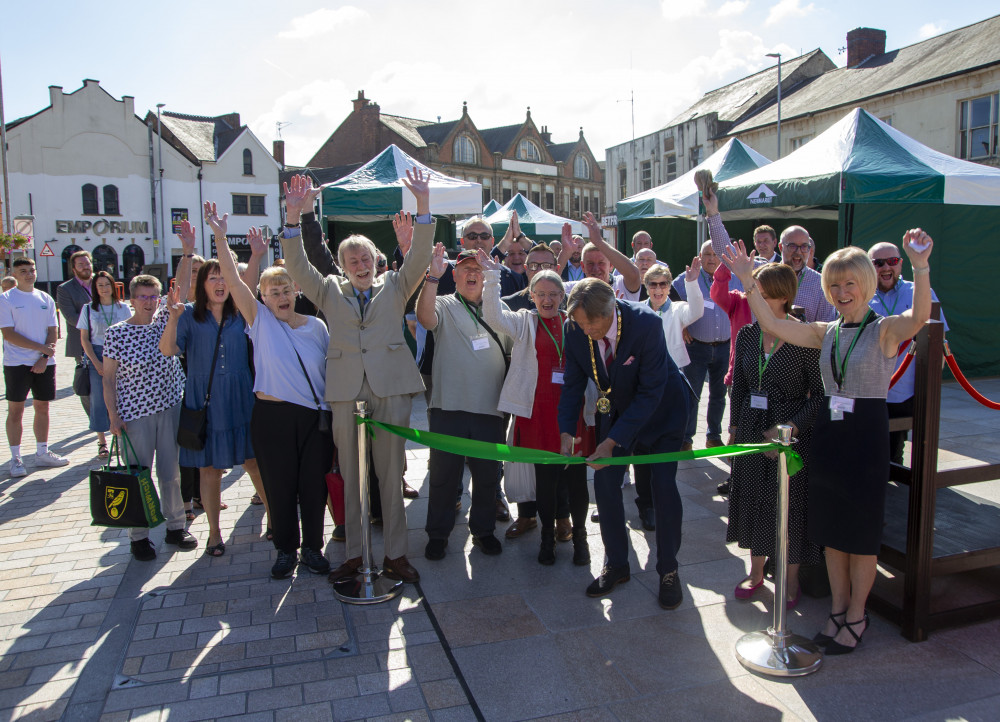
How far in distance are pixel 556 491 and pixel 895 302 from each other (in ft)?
10.1

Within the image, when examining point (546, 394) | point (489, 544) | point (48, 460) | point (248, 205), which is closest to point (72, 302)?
point (48, 460)

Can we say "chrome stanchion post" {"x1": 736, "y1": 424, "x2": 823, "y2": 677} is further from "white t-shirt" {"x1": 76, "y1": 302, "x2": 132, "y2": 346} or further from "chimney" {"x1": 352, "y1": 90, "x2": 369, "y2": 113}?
"chimney" {"x1": 352, "y1": 90, "x2": 369, "y2": 113}

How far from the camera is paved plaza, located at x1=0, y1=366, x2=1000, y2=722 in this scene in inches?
118

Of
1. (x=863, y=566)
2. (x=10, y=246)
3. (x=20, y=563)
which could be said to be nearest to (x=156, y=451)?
(x=20, y=563)

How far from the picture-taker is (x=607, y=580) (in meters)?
4.03

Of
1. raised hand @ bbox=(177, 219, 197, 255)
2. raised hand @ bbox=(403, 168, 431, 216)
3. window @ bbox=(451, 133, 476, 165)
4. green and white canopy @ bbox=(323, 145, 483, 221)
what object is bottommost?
raised hand @ bbox=(177, 219, 197, 255)

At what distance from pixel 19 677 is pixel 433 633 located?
1913 millimetres

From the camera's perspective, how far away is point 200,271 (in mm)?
4676

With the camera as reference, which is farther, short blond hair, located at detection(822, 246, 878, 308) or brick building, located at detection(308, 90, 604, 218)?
brick building, located at detection(308, 90, 604, 218)

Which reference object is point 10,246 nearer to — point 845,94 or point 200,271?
point 200,271

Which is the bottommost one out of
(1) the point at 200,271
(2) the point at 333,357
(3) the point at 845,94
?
(2) the point at 333,357

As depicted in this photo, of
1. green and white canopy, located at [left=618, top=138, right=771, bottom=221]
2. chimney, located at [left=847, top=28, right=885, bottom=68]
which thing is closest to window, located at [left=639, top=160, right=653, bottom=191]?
chimney, located at [left=847, top=28, right=885, bottom=68]

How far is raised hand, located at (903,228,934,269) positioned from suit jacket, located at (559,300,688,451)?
4.07ft

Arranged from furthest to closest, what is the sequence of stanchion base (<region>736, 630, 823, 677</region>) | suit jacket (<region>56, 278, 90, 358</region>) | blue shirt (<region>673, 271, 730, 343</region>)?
suit jacket (<region>56, 278, 90, 358</region>) → blue shirt (<region>673, 271, 730, 343</region>) → stanchion base (<region>736, 630, 823, 677</region>)
